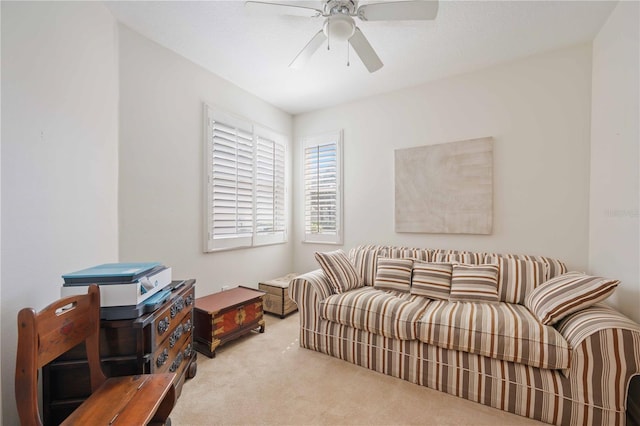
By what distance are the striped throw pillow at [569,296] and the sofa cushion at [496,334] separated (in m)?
0.09

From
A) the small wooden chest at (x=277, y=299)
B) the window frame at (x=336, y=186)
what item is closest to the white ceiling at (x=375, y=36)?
the window frame at (x=336, y=186)

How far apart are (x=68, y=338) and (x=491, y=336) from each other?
7.49 feet

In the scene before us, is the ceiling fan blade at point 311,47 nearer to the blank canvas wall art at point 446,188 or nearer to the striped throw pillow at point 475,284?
the blank canvas wall art at point 446,188

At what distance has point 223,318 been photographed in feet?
7.92

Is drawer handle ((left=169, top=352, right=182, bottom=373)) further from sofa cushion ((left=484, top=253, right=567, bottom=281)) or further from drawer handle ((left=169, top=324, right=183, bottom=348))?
sofa cushion ((left=484, top=253, right=567, bottom=281))

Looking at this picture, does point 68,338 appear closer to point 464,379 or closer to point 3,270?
point 3,270

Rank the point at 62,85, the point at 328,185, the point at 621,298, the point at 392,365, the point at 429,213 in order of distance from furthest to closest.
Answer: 1. the point at 328,185
2. the point at 429,213
3. the point at 392,365
4. the point at 621,298
5. the point at 62,85

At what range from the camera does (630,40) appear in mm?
1825

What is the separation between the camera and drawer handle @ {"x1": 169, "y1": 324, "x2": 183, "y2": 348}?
5.63 ft

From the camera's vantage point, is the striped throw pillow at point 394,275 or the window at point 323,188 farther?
the window at point 323,188

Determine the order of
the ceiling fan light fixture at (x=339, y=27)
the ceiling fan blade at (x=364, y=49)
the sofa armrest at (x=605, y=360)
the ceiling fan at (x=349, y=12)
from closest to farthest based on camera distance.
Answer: the sofa armrest at (x=605, y=360), the ceiling fan at (x=349, y=12), the ceiling fan light fixture at (x=339, y=27), the ceiling fan blade at (x=364, y=49)

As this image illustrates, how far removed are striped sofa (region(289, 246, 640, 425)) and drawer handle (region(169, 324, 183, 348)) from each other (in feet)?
3.35

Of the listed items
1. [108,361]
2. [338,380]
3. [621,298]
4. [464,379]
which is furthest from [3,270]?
[621,298]

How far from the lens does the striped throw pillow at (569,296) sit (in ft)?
5.56
